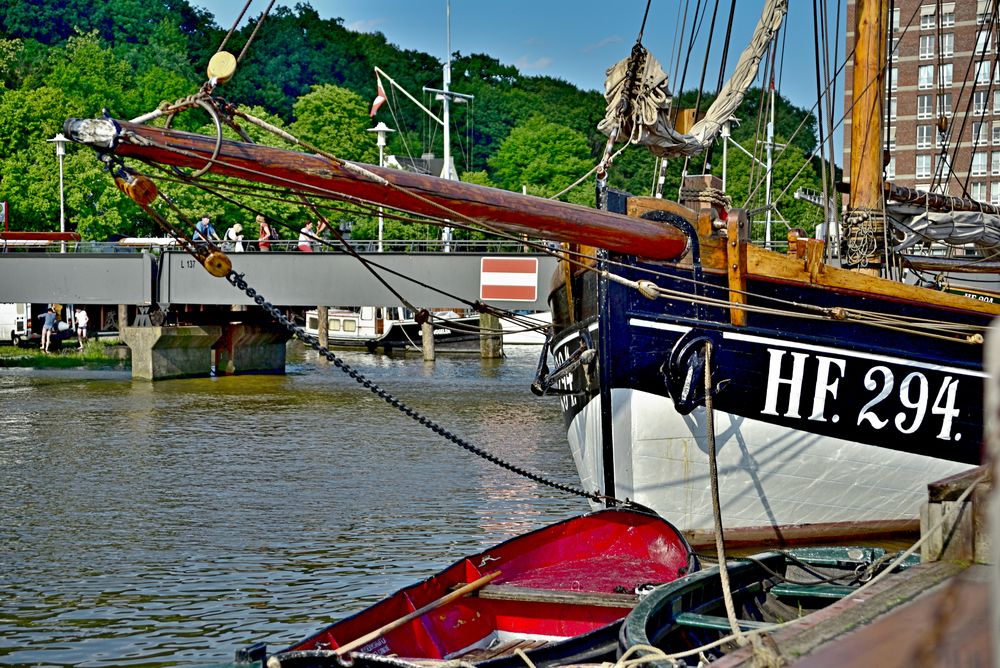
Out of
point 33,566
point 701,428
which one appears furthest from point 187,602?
point 701,428

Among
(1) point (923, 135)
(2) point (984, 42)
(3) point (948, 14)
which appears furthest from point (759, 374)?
(1) point (923, 135)

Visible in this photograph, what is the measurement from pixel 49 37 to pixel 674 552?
3903 inches

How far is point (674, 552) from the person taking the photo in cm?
973

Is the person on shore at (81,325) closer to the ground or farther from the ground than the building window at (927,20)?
closer to the ground

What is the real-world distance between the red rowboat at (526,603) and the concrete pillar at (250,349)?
2991cm

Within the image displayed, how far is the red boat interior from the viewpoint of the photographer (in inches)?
300

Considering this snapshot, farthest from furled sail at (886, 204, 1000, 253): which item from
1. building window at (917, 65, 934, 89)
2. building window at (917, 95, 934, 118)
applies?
building window at (917, 95, 934, 118)

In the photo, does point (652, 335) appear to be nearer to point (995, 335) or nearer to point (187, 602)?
point (187, 602)

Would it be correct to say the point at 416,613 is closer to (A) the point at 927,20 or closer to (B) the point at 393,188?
(B) the point at 393,188

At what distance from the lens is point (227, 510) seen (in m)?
15.0

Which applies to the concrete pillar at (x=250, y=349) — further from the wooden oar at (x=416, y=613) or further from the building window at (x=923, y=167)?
the building window at (x=923, y=167)

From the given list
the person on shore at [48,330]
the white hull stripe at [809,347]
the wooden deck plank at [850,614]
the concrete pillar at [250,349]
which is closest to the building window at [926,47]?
the concrete pillar at [250,349]

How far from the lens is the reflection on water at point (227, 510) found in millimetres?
9883

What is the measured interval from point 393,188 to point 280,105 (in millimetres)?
97651
